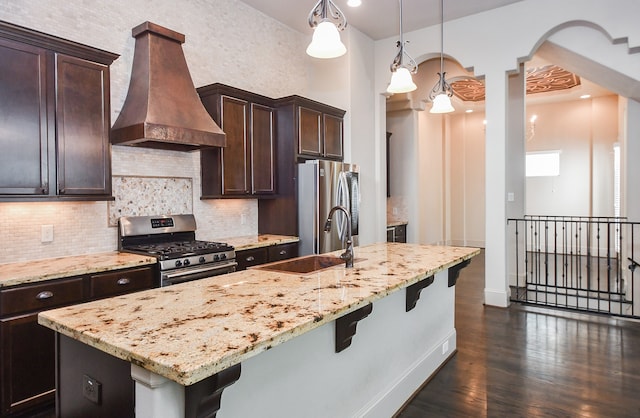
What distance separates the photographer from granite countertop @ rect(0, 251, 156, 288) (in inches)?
95.4

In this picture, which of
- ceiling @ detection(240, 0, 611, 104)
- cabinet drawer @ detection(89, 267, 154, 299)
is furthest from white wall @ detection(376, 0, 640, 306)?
cabinet drawer @ detection(89, 267, 154, 299)

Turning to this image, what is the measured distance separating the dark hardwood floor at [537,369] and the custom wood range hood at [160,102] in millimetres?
2598

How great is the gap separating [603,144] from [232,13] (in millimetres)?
7957

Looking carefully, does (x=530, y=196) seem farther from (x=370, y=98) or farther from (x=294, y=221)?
(x=294, y=221)

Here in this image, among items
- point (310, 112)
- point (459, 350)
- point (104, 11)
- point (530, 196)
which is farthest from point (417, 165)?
point (104, 11)

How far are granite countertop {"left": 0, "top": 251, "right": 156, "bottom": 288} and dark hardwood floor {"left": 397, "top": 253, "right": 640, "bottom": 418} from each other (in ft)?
7.09

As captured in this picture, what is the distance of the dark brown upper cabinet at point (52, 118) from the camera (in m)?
2.59

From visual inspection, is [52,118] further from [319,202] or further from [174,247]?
[319,202]

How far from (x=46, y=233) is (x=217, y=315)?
2.33 metres

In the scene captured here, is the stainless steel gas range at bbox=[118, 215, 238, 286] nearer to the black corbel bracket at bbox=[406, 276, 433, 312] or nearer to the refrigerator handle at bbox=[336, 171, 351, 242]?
the refrigerator handle at bbox=[336, 171, 351, 242]

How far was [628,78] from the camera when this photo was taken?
4230mm

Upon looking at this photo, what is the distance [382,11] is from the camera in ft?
15.7

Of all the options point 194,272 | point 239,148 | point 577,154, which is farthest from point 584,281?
point 194,272

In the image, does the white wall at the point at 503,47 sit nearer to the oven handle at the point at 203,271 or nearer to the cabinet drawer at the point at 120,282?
the oven handle at the point at 203,271
